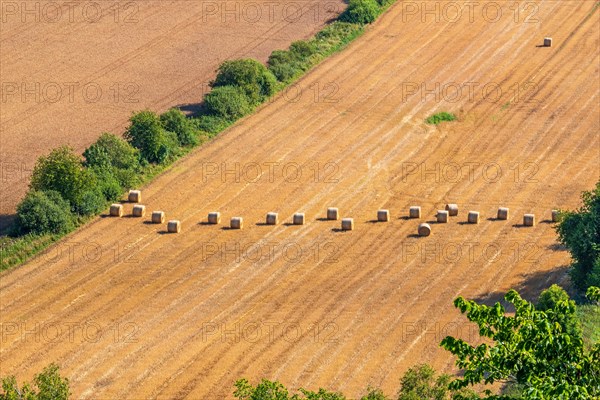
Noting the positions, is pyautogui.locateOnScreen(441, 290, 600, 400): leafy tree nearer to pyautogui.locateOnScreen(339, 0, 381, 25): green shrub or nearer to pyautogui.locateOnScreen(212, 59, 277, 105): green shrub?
pyautogui.locateOnScreen(212, 59, 277, 105): green shrub

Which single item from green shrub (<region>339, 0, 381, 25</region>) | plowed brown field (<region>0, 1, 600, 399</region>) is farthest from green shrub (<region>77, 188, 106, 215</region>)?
green shrub (<region>339, 0, 381, 25</region>)

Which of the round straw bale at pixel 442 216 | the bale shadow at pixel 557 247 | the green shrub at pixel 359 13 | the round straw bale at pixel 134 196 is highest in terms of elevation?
the green shrub at pixel 359 13

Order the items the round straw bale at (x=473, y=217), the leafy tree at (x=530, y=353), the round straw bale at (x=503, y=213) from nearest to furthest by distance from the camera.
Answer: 1. the leafy tree at (x=530, y=353)
2. the round straw bale at (x=473, y=217)
3. the round straw bale at (x=503, y=213)

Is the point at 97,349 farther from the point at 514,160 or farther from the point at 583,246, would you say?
the point at 514,160

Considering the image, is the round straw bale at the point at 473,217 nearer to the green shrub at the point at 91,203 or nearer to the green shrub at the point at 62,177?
the green shrub at the point at 91,203

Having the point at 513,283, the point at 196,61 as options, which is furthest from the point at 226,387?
the point at 196,61

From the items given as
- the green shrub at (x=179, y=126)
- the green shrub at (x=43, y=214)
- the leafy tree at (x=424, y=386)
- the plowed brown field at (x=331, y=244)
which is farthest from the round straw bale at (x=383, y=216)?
the leafy tree at (x=424, y=386)
